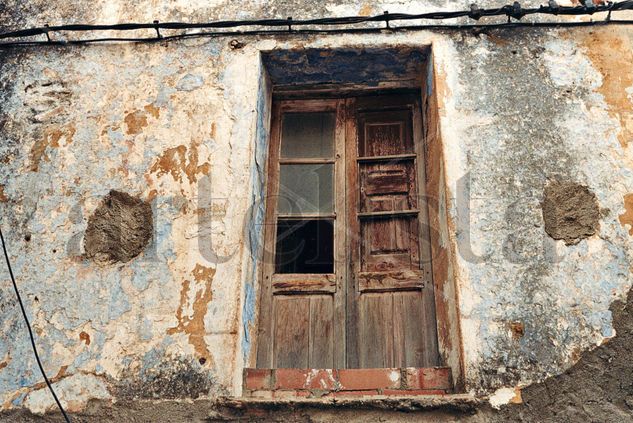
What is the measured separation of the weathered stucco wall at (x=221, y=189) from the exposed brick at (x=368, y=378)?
37 cm

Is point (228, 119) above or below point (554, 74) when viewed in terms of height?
below

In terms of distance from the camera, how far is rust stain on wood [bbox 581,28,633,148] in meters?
3.54

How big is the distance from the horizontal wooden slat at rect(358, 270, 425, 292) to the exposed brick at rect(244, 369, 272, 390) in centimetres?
72

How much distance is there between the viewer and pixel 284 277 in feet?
11.8

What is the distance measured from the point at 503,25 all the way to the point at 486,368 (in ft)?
6.68

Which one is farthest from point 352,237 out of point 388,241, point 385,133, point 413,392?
point 413,392

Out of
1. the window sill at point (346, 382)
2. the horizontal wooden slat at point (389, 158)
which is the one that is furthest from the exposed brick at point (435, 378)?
the horizontal wooden slat at point (389, 158)

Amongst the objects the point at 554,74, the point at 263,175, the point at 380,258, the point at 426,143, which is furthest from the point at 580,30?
the point at 263,175

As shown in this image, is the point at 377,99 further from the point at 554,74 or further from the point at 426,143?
the point at 554,74

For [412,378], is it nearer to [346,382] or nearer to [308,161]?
[346,382]

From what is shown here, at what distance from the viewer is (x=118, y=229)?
11.2 ft

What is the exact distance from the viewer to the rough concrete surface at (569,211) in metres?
3.27

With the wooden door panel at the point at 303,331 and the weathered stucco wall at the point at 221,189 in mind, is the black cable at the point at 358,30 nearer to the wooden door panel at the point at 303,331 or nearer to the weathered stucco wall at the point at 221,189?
the weathered stucco wall at the point at 221,189

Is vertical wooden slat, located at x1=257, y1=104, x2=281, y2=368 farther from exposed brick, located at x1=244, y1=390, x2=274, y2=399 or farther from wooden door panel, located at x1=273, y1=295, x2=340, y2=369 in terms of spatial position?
exposed brick, located at x1=244, y1=390, x2=274, y2=399
